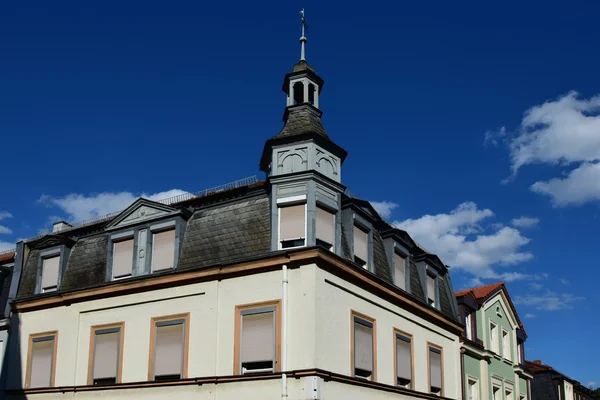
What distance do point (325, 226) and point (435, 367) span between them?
9.57m

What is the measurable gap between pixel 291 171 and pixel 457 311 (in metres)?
13.6

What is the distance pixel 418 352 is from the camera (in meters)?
28.6

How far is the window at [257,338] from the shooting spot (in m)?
22.5

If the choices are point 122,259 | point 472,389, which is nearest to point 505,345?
point 472,389

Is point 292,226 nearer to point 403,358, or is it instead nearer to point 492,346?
point 403,358

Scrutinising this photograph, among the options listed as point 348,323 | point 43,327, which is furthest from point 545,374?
point 43,327

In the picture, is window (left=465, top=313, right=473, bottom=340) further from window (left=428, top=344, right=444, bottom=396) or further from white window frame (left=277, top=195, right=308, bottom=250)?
white window frame (left=277, top=195, right=308, bottom=250)

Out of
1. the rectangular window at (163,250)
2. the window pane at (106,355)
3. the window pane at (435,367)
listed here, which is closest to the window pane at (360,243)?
the window pane at (435,367)

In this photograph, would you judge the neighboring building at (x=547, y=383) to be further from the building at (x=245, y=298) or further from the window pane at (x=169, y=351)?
the window pane at (x=169, y=351)

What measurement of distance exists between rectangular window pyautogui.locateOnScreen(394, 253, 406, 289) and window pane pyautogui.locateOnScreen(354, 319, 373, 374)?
12.8 feet

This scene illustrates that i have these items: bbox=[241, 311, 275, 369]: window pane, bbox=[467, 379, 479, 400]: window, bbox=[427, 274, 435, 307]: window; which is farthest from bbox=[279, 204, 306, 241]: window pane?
bbox=[467, 379, 479, 400]: window

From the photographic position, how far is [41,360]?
2803 cm

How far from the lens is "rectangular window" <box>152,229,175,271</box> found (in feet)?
84.8

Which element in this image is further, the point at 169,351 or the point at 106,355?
the point at 106,355
